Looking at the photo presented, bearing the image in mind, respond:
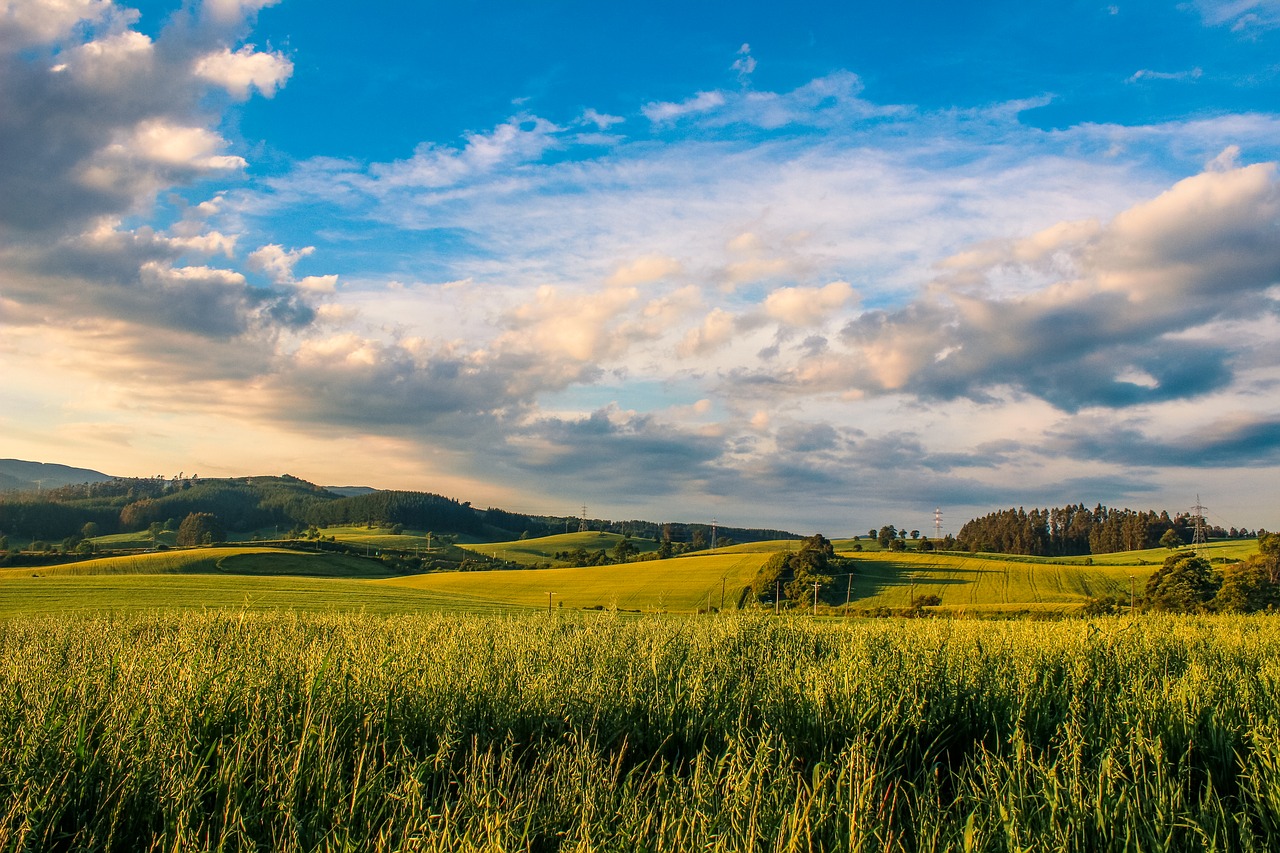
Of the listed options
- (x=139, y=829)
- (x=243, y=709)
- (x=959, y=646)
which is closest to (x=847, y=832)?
(x=139, y=829)

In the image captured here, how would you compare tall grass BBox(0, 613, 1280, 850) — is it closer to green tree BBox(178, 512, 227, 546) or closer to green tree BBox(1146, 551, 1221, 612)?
green tree BBox(1146, 551, 1221, 612)

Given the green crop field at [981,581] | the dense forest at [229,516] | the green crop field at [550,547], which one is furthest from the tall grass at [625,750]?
the dense forest at [229,516]

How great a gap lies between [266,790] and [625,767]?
9.09ft

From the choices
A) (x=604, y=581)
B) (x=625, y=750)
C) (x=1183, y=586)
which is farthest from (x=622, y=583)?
(x=625, y=750)

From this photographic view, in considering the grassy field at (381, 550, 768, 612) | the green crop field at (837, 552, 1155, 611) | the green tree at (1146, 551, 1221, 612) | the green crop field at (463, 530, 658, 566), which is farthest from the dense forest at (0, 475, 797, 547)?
the green tree at (1146, 551, 1221, 612)

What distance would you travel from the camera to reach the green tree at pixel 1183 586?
226 feet

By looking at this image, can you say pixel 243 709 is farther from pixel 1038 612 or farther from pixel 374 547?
pixel 374 547

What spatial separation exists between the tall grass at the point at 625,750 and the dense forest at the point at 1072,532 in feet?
497

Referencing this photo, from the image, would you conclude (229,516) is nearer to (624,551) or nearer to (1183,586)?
(624,551)

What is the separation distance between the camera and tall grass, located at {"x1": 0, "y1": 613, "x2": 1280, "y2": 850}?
3.76 metres

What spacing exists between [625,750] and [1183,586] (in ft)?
271

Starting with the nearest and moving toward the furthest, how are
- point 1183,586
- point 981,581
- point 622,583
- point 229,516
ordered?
point 1183,586 → point 622,583 → point 981,581 → point 229,516

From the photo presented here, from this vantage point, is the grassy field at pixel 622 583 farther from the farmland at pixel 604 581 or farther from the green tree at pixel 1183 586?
the green tree at pixel 1183 586

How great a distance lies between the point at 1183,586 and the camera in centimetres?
7019
